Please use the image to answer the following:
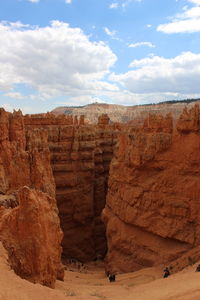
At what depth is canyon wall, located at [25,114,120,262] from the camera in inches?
975

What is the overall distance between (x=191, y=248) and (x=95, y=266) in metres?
9.20

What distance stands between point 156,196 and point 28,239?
8.95 m

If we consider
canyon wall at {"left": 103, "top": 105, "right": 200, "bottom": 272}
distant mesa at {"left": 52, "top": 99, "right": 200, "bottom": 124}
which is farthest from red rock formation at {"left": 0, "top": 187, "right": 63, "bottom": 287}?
distant mesa at {"left": 52, "top": 99, "right": 200, "bottom": 124}

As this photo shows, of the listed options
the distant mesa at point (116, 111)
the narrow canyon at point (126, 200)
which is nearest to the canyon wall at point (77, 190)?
the narrow canyon at point (126, 200)

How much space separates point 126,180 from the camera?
1791cm

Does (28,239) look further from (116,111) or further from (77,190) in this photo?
(116,111)

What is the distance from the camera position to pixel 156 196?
16234 millimetres

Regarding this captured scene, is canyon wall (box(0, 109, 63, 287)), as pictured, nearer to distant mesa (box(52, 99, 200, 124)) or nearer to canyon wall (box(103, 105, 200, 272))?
canyon wall (box(103, 105, 200, 272))

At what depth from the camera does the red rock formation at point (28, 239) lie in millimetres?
8266

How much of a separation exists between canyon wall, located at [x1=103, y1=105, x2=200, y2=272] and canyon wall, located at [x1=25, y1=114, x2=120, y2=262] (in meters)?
6.56

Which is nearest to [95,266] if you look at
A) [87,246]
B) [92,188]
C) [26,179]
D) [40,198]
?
[87,246]

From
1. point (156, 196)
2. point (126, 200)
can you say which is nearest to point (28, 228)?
point (156, 196)

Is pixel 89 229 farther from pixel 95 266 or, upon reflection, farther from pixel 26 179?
pixel 26 179

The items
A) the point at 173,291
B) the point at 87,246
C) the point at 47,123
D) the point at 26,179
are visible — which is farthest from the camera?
the point at 47,123
